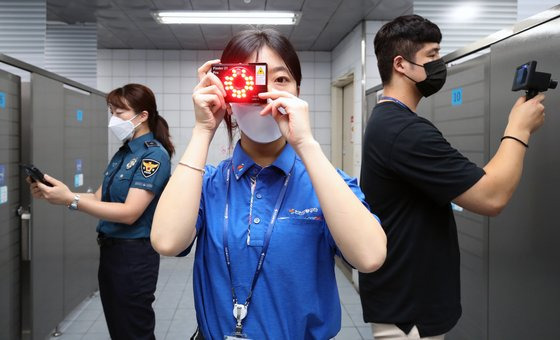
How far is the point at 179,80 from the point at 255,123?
574 centimetres

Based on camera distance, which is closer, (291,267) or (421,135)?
(291,267)

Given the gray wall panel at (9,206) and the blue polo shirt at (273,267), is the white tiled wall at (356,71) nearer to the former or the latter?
the gray wall panel at (9,206)

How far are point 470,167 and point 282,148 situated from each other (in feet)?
1.88

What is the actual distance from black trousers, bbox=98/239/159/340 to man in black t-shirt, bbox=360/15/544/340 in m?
1.12

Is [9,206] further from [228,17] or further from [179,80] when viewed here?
[179,80]

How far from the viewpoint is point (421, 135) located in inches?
49.2

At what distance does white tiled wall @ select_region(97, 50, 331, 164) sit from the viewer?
6227 mm

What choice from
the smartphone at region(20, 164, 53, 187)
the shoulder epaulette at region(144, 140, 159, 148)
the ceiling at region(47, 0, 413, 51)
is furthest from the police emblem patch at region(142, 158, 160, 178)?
the ceiling at region(47, 0, 413, 51)

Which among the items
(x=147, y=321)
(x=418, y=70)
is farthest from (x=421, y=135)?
(x=147, y=321)

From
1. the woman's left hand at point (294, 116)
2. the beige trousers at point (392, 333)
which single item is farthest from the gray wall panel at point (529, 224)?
the woman's left hand at point (294, 116)

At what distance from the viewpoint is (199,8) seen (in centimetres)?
428

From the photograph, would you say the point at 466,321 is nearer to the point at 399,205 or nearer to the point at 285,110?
the point at 399,205

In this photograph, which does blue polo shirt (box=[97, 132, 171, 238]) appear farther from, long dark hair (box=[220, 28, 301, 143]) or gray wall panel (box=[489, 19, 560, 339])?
gray wall panel (box=[489, 19, 560, 339])

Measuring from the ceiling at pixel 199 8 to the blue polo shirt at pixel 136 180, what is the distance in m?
2.46
